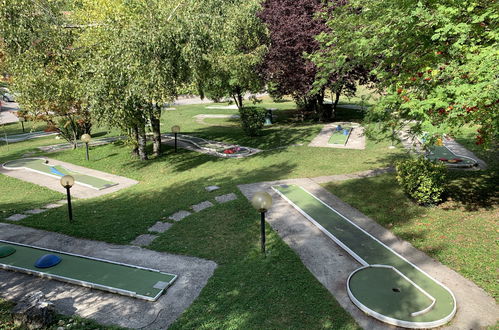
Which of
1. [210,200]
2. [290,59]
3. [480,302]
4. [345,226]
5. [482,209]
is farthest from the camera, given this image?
[290,59]

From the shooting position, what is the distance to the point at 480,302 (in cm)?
675

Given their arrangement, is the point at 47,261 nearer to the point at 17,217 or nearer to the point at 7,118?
the point at 17,217

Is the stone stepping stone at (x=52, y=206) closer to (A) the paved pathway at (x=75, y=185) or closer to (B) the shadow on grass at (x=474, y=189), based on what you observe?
(A) the paved pathway at (x=75, y=185)

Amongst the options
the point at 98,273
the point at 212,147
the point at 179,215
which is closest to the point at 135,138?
the point at 212,147

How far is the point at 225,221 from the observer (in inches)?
427

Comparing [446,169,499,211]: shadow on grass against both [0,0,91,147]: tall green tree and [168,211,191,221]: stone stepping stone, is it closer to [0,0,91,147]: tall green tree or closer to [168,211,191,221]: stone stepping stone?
[168,211,191,221]: stone stepping stone

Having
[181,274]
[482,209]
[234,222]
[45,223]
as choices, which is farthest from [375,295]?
[45,223]

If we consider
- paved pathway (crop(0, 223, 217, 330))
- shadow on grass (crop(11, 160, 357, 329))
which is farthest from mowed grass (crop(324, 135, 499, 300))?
paved pathway (crop(0, 223, 217, 330))

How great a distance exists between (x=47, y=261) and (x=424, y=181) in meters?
11.0

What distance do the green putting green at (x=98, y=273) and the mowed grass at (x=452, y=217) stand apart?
664 centimetres

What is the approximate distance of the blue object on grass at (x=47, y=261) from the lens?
824 centimetres

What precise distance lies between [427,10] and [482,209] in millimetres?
6489

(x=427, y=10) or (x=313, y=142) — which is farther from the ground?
(x=427, y=10)

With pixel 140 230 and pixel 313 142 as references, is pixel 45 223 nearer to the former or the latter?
pixel 140 230
